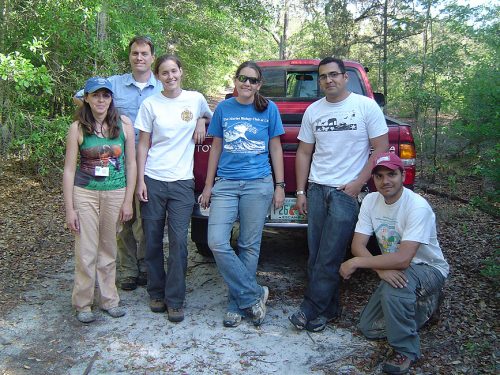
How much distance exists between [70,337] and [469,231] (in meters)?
4.81

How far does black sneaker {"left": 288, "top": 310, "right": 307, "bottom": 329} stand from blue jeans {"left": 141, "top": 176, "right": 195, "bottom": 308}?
898 millimetres

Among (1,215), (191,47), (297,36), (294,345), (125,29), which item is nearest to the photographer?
(294,345)

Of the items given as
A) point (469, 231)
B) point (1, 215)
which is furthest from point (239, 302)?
point (1, 215)

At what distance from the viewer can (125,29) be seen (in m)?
7.28

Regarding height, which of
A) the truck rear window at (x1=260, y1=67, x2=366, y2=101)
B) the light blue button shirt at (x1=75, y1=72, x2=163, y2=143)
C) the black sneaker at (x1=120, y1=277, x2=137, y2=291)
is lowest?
the black sneaker at (x1=120, y1=277, x2=137, y2=291)

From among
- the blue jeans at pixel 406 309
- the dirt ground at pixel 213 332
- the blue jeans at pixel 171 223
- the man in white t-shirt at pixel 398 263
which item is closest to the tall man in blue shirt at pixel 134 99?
the dirt ground at pixel 213 332

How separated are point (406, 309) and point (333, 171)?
1088mm

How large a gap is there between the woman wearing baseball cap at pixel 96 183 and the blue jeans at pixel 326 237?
145 cm

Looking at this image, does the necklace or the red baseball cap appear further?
the necklace

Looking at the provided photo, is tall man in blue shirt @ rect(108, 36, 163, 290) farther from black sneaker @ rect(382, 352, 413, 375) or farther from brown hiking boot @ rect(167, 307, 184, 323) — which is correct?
black sneaker @ rect(382, 352, 413, 375)

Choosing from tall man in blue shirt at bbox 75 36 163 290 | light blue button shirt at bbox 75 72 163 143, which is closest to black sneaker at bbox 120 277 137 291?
tall man in blue shirt at bbox 75 36 163 290

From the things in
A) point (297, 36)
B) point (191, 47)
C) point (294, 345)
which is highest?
point (297, 36)

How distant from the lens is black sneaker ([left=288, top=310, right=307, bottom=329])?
3.56m

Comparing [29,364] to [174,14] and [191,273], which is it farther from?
[174,14]
